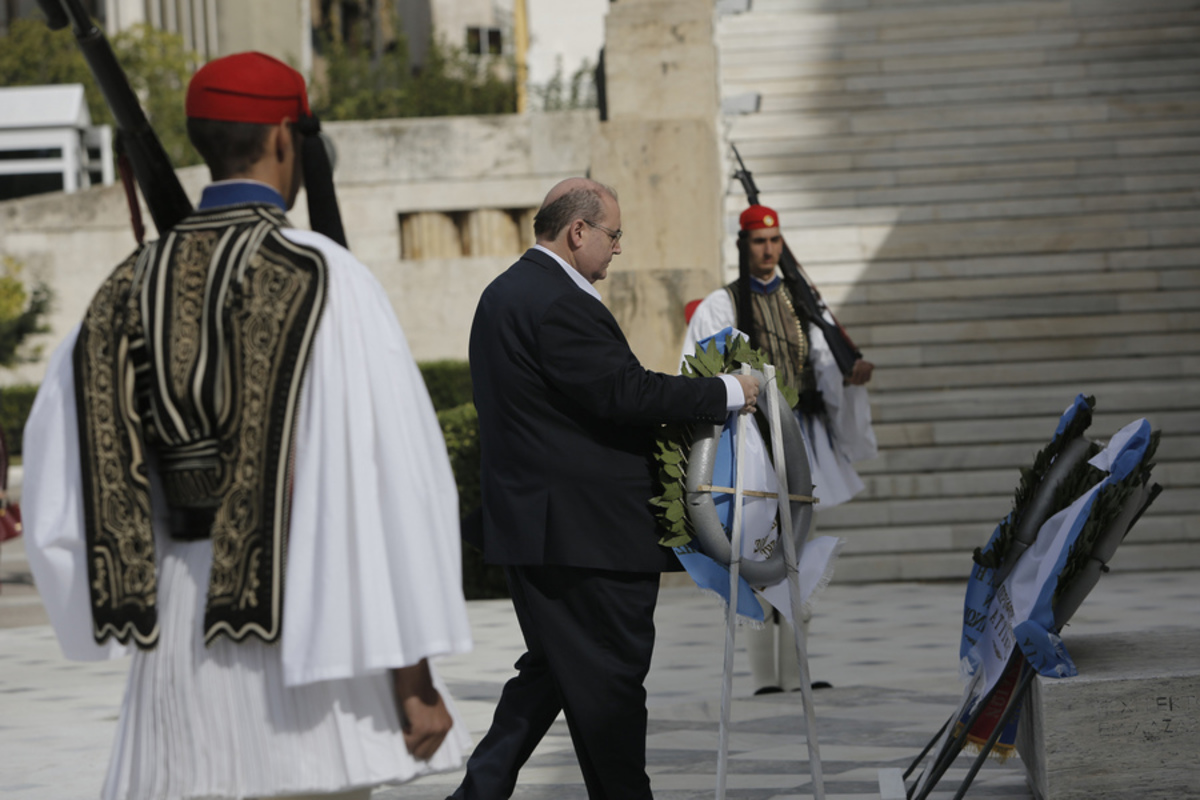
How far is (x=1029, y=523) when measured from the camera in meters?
4.96

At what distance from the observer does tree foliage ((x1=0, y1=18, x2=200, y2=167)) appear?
36688 millimetres

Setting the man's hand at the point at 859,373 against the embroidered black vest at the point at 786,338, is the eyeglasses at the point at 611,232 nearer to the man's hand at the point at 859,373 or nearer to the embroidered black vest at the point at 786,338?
the embroidered black vest at the point at 786,338

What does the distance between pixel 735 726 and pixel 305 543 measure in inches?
164

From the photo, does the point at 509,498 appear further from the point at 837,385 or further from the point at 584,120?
the point at 584,120

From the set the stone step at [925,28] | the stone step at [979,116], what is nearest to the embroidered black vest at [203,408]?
the stone step at [979,116]

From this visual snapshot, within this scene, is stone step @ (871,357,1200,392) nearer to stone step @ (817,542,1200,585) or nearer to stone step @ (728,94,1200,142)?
stone step @ (817,542,1200,585)

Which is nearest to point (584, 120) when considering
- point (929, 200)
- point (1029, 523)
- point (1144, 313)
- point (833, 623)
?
point (929, 200)

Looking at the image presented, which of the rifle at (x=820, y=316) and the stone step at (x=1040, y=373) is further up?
the rifle at (x=820, y=316)

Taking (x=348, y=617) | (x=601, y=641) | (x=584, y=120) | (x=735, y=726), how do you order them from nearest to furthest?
1. (x=348, y=617)
2. (x=601, y=641)
3. (x=735, y=726)
4. (x=584, y=120)

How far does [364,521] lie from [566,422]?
1.76 metres

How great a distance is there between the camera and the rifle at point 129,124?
304 cm

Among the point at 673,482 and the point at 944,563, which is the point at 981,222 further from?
the point at 673,482

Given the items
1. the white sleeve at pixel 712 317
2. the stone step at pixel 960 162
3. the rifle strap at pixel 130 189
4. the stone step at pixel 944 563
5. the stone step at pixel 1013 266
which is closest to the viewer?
the rifle strap at pixel 130 189

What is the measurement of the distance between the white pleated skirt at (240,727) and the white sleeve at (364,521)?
0.36 ft
